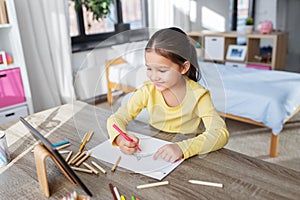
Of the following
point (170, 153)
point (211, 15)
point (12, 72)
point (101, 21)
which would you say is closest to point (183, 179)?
point (170, 153)

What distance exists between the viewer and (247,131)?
102 inches

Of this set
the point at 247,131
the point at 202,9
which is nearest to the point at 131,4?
the point at 202,9

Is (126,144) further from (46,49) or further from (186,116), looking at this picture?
(46,49)

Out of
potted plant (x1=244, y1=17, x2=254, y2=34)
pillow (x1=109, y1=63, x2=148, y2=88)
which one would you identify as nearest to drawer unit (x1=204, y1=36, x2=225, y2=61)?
potted plant (x1=244, y1=17, x2=254, y2=34)

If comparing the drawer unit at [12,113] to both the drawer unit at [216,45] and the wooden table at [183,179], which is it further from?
the drawer unit at [216,45]

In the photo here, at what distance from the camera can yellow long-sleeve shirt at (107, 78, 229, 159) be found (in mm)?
962

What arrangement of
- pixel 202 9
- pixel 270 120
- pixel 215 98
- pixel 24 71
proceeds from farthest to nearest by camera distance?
pixel 202 9, pixel 24 71, pixel 270 120, pixel 215 98

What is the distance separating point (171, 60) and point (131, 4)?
315cm

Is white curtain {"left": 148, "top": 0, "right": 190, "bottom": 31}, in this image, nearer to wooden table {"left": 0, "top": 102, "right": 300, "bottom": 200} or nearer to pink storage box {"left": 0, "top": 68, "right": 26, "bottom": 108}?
pink storage box {"left": 0, "top": 68, "right": 26, "bottom": 108}

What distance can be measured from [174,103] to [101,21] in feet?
9.15

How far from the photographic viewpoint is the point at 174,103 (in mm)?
1041

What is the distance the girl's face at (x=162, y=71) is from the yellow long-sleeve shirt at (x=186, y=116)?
56mm

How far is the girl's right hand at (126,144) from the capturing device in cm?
97

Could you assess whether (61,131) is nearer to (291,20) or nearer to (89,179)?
(89,179)
